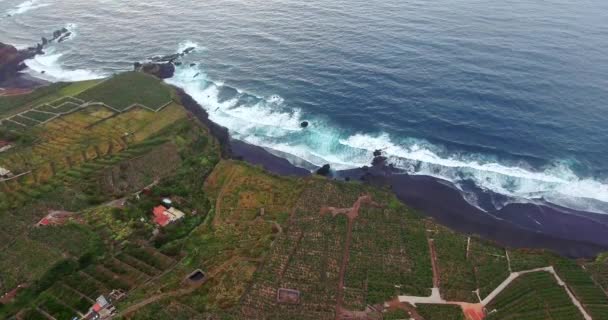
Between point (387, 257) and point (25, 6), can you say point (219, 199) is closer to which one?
point (387, 257)

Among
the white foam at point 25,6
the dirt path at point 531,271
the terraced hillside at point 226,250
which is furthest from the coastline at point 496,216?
the white foam at point 25,6

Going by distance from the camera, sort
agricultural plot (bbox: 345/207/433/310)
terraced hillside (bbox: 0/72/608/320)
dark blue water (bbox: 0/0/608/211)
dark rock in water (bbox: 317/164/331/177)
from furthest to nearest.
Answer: dark blue water (bbox: 0/0/608/211) → dark rock in water (bbox: 317/164/331/177) → agricultural plot (bbox: 345/207/433/310) → terraced hillside (bbox: 0/72/608/320)

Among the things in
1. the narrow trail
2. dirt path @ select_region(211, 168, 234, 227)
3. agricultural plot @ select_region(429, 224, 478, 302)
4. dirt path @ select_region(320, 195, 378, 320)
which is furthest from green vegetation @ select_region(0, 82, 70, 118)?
agricultural plot @ select_region(429, 224, 478, 302)

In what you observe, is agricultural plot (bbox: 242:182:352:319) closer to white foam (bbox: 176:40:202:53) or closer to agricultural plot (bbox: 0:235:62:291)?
agricultural plot (bbox: 0:235:62:291)

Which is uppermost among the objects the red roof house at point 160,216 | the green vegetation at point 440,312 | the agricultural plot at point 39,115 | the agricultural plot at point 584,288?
the agricultural plot at point 584,288

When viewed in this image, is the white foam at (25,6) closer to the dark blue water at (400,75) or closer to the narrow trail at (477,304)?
the dark blue water at (400,75)
